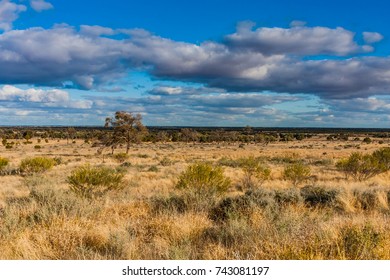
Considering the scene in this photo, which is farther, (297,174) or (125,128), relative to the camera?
(125,128)

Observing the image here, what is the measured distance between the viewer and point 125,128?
4975cm

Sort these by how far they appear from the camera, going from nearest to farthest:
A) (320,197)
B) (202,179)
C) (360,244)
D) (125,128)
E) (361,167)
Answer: (360,244) → (320,197) → (202,179) → (361,167) → (125,128)

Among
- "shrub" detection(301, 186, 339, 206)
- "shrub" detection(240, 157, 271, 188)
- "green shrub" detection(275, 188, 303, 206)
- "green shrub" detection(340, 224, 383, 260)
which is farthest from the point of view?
"shrub" detection(240, 157, 271, 188)

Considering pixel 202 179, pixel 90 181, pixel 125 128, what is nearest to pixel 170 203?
pixel 202 179

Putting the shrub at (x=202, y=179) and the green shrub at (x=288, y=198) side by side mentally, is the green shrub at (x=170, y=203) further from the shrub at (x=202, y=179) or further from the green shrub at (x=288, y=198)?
the shrub at (x=202, y=179)

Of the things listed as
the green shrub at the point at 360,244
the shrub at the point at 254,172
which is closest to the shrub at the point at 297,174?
the shrub at the point at 254,172

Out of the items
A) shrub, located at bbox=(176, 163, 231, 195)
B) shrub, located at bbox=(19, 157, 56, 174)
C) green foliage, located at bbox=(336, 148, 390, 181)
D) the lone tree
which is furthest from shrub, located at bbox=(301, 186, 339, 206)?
the lone tree

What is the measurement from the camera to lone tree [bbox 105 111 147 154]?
49.6 m

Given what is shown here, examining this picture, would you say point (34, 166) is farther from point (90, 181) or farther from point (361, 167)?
point (361, 167)

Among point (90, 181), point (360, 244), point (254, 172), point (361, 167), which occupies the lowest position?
point (254, 172)

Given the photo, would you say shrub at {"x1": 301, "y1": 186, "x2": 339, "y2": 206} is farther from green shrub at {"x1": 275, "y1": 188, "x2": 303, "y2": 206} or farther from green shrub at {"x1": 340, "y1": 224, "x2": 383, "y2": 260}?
green shrub at {"x1": 340, "y1": 224, "x2": 383, "y2": 260}

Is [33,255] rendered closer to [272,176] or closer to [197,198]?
[197,198]

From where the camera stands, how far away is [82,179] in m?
15.2

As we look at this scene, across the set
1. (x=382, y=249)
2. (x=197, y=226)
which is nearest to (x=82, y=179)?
(x=197, y=226)
